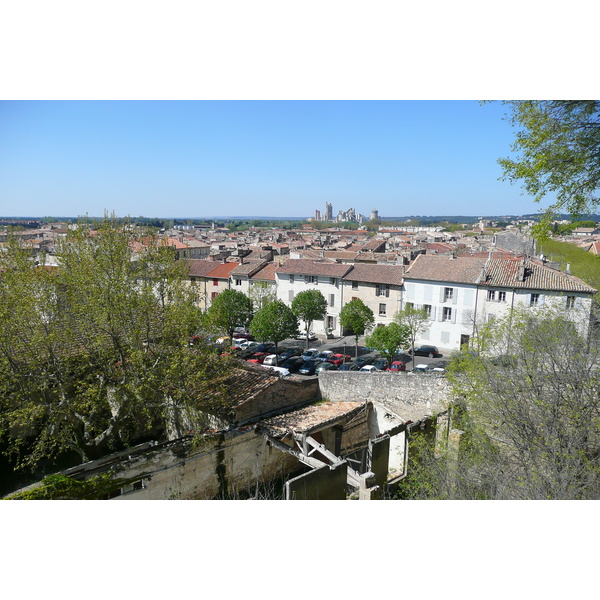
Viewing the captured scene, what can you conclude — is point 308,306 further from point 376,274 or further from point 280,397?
point 280,397

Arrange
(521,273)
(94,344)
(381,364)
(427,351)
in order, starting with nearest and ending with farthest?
1. (94,344)
2. (521,273)
3. (381,364)
4. (427,351)

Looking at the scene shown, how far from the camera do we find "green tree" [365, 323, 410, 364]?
20891 millimetres

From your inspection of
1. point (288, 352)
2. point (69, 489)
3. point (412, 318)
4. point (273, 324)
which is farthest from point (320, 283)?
point (69, 489)

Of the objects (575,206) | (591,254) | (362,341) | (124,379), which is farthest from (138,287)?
Answer: (591,254)

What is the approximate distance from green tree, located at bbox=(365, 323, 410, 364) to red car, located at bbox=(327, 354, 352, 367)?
6.88 ft

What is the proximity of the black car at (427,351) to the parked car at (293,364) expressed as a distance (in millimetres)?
6396

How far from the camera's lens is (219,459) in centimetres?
1016

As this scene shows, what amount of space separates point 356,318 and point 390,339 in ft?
11.9

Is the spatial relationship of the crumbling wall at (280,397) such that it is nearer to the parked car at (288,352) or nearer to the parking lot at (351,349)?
the parked car at (288,352)

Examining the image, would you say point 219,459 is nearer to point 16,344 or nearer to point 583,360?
point 16,344

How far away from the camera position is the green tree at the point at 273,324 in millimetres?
22906

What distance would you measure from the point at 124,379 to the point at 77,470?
2.32 meters

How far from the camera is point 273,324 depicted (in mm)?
22922

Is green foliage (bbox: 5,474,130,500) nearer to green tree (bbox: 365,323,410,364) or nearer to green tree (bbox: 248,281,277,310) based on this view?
green tree (bbox: 365,323,410,364)
